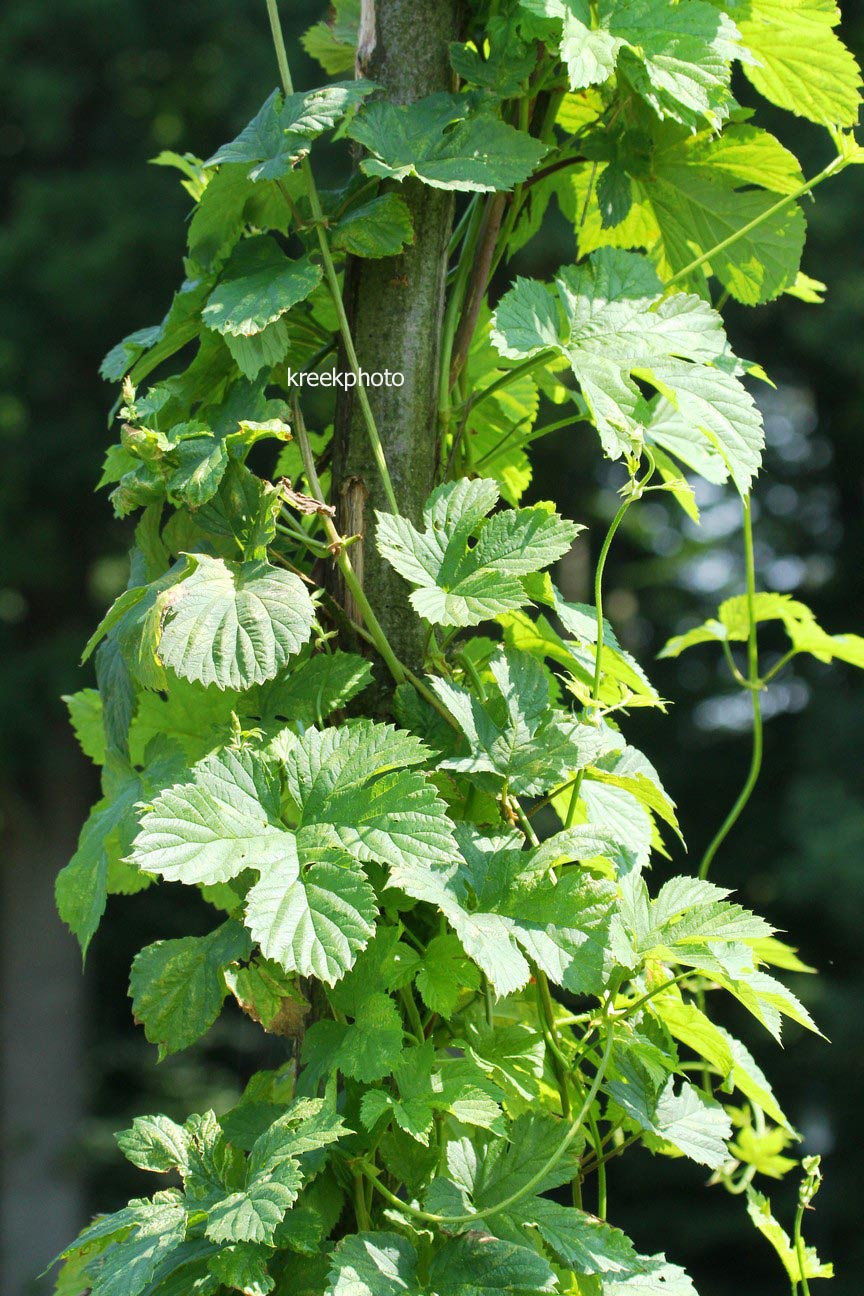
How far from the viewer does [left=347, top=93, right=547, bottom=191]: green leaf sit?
2.31ft

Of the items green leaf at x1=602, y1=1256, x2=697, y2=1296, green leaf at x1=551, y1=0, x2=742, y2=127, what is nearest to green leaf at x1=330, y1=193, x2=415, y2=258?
green leaf at x1=551, y1=0, x2=742, y2=127

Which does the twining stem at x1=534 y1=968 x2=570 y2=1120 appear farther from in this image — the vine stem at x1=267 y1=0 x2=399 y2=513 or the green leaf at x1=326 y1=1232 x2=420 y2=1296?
the vine stem at x1=267 y1=0 x2=399 y2=513

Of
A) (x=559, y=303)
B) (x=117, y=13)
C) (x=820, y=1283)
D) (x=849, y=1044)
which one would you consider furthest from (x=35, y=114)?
(x=820, y=1283)

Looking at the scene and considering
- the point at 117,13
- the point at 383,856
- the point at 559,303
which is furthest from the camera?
the point at 117,13

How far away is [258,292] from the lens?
723 mm

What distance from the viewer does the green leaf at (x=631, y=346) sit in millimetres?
674

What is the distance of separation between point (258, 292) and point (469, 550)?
20cm

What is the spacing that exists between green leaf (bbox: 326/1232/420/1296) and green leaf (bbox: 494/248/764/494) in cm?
42

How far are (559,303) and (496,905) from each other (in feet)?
1.14

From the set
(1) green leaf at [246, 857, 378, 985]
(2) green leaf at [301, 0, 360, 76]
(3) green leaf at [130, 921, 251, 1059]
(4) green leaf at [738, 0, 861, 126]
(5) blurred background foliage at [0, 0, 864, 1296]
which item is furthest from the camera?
(5) blurred background foliage at [0, 0, 864, 1296]

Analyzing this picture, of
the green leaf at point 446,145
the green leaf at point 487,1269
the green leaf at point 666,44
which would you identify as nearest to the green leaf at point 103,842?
the green leaf at point 487,1269

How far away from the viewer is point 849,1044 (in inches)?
213

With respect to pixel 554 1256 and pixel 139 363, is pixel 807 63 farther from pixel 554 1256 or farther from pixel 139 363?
pixel 554 1256

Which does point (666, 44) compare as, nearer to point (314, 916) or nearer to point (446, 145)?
point (446, 145)
